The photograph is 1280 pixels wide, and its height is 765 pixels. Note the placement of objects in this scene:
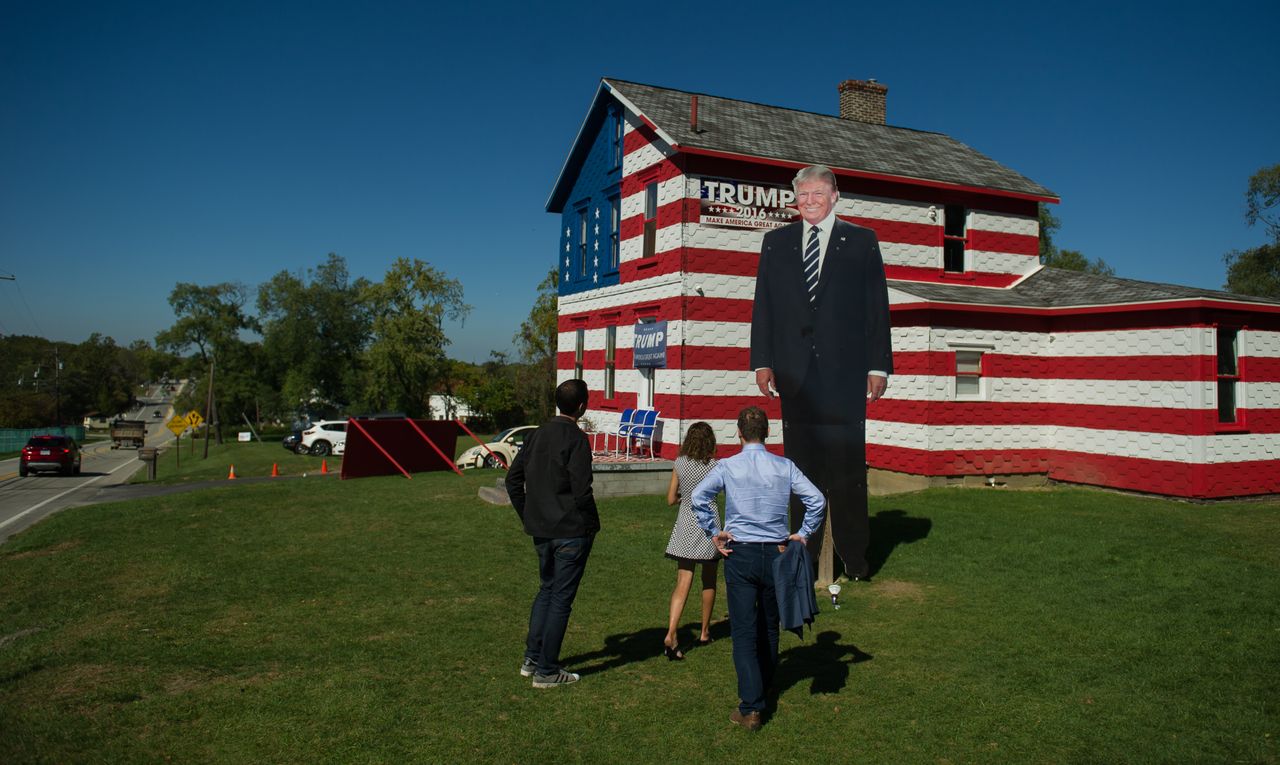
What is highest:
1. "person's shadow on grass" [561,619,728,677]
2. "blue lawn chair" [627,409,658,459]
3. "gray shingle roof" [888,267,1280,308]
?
"gray shingle roof" [888,267,1280,308]

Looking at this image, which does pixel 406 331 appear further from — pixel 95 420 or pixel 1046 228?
pixel 95 420

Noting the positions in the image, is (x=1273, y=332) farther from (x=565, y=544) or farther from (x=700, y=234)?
(x=565, y=544)

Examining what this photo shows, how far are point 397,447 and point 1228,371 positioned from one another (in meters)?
18.8

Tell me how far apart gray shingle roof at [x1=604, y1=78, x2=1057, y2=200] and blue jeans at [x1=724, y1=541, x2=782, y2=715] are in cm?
1351

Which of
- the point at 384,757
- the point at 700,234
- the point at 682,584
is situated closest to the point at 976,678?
the point at 682,584

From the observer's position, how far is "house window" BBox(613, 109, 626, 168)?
2086 centimetres

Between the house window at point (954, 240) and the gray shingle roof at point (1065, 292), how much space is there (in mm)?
786

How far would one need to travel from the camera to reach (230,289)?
2800 inches

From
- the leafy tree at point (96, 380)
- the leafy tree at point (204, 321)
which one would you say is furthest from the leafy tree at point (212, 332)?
the leafy tree at point (96, 380)

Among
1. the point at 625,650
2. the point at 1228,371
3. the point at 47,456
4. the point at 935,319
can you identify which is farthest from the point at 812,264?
the point at 47,456

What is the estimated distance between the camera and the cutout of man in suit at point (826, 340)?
8.59 m

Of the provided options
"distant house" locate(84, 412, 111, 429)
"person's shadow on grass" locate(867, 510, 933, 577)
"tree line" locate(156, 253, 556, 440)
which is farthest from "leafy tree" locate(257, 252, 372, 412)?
"distant house" locate(84, 412, 111, 429)

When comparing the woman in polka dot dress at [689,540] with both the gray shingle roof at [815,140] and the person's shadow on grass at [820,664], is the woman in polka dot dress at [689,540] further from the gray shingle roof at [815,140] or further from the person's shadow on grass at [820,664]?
the gray shingle roof at [815,140]

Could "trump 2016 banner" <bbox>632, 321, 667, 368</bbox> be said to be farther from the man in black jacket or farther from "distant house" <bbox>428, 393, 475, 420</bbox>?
"distant house" <bbox>428, 393, 475, 420</bbox>
